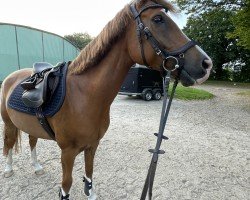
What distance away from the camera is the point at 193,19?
13.9 m

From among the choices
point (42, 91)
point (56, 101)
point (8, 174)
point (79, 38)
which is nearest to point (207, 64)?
point (56, 101)

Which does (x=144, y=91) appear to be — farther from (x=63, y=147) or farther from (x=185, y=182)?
(x=63, y=147)

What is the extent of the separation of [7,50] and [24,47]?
47.7 inches

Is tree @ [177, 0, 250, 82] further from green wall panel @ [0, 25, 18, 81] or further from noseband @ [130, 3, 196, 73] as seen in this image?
noseband @ [130, 3, 196, 73]

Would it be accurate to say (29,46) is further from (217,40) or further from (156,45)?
(217,40)

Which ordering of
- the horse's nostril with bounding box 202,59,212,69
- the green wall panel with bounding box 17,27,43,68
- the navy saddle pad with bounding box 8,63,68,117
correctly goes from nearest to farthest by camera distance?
the horse's nostril with bounding box 202,59,212,69, the navy saddle pad with bounding box 8,63,68,117, the green wall panel with bounding box 17,27,43,68

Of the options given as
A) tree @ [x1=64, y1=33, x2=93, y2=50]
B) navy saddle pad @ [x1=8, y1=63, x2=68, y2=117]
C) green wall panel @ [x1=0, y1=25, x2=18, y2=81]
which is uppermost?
tree @ [x1=64, y1=33, x2=93, y2=50]

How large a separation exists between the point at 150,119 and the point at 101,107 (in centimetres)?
528

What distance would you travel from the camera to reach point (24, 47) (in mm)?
16750

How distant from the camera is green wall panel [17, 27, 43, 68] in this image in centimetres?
1658

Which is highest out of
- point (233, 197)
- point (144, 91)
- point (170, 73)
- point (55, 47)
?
point (55, 47)

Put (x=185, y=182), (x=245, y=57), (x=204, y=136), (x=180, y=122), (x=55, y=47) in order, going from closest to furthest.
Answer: (x=185, y=182), (x=204, y=136), (x=180, y=122), (x=55, y=47), (x=245, y=57)

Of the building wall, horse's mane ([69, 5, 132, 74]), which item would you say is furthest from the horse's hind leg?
the building wall

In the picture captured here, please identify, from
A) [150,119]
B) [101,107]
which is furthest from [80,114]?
[150,119]
